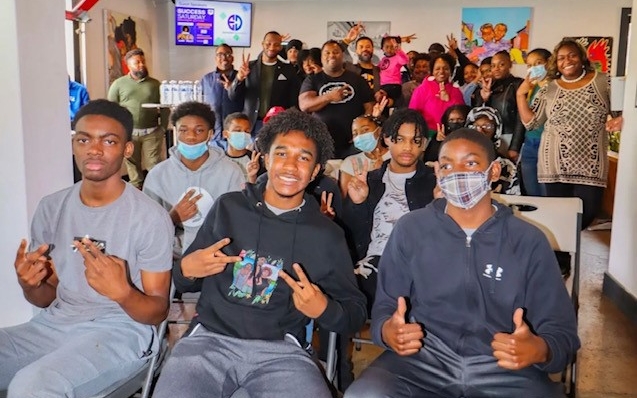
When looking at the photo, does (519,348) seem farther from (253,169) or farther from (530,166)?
(530,166)

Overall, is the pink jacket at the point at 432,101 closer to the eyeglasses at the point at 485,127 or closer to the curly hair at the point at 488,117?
the curly hair at the point at 488,117

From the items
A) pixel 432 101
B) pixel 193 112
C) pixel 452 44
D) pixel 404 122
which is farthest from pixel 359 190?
pixel 452 44

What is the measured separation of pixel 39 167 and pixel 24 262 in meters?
0.70

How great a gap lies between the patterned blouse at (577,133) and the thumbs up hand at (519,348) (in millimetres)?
2583

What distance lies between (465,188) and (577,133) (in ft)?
7.81

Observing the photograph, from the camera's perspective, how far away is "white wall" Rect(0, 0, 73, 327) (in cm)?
227

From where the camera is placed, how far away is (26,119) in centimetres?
231

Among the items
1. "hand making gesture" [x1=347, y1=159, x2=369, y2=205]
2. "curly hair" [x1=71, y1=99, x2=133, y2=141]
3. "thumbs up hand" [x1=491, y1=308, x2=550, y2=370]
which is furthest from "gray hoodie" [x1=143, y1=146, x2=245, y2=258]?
"thumbs up hand" [x1=491, y1=308, x2=550, y2=370]

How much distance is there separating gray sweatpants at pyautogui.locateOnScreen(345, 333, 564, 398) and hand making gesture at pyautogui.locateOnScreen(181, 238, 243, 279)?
506 mm

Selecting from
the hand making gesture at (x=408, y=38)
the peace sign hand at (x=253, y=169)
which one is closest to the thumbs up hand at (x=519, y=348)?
the peace sign hand at (x=253, y=169)

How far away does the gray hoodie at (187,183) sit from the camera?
2.88 m

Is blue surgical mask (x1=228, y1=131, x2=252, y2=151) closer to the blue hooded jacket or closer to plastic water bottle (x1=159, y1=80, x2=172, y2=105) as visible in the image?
the blue hooded jacket

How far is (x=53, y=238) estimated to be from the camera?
191cm

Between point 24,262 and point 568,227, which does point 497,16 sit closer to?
point 568,227
